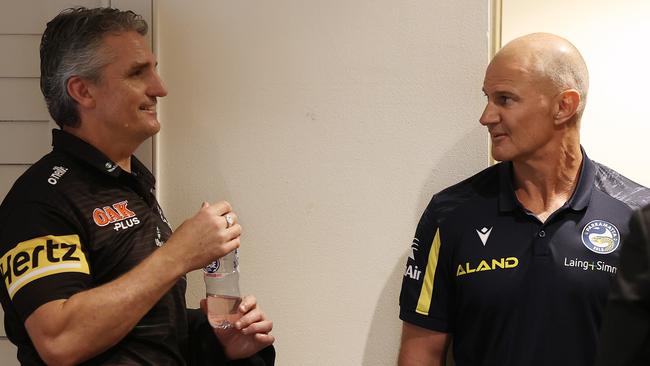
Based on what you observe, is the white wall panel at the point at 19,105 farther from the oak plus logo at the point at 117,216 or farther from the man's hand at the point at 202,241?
the man's hand at the point at 202,241

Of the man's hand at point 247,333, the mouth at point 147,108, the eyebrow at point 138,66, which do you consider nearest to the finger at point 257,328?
the man's hand at point 247,333

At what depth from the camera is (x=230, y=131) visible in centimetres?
242

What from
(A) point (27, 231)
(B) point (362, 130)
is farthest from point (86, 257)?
(B) point (362, 130)

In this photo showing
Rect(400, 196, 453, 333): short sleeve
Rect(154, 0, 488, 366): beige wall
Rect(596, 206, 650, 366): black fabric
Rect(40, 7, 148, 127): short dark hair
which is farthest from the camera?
Rect(154, 0, 488, 366): beige wall

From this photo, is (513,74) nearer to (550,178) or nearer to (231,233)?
(550,178)

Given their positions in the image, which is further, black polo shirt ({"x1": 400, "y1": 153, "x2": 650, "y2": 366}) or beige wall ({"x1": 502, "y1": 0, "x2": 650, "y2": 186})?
beige wall ({"x1": 502, "y1": 0, "x2": 650, "y2": 186})

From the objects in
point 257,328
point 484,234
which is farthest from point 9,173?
point 484,234

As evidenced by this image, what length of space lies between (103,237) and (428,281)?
0.85m

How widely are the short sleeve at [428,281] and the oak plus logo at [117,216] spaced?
2.43 feet

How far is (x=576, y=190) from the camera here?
7.02ft

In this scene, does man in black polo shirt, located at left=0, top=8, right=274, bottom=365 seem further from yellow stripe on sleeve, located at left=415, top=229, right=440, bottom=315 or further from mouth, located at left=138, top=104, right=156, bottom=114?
yellow stripe on sleeve, located at left=415, top=229, right=440, bottom=315

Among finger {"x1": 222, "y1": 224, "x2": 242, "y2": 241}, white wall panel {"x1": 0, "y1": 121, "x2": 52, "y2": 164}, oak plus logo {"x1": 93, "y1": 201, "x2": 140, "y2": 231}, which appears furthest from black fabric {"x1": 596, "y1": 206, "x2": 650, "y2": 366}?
white wall panel {"x1": 0, "y1": 121, "x2": 52, "y2": 164}

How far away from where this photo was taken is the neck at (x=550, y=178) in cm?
215

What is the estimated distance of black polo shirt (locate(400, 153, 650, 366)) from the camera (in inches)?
80.6
